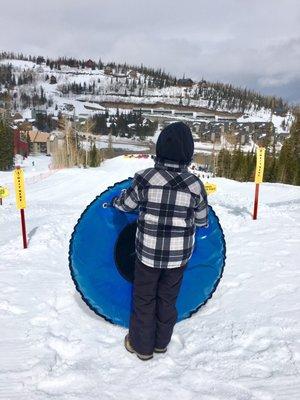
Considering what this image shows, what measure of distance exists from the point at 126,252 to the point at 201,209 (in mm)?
1119

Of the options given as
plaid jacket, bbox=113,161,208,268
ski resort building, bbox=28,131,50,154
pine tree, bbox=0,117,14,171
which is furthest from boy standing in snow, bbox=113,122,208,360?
ski resort building, bbox=28,131,50,154

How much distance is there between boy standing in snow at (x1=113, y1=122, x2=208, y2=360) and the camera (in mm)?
2938

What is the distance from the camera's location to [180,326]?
12.0ft

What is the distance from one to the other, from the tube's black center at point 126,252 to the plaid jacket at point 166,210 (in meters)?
0.69

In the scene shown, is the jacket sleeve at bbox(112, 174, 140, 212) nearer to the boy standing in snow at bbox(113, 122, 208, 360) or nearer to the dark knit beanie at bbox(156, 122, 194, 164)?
the boy standing in snow at bbox(113, 122, 208, 360)

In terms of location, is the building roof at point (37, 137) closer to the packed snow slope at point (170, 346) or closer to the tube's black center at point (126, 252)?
the packed snow slope at point (170, 346)

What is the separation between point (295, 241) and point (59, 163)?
6195cm

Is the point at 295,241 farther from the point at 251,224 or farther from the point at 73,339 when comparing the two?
the point at 73,339

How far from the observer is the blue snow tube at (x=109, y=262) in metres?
3.60

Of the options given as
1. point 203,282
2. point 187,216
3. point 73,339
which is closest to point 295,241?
point 203,282

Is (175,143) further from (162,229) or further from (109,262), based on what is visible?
(109,262)

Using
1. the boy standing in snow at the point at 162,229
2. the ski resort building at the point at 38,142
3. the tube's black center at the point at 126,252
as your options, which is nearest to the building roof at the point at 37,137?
the ski resort building at the point at 38,142

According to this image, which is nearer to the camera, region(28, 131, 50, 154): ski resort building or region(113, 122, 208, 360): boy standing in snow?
region(113, 122, 208, 360): boy standing in snow

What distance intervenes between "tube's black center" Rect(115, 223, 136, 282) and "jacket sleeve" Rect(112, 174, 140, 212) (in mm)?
531
